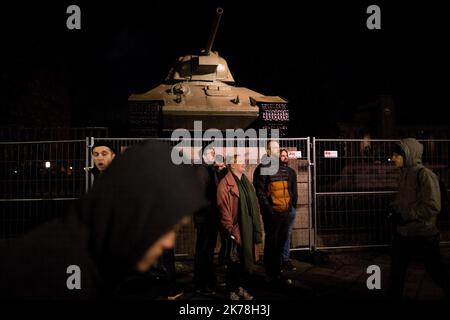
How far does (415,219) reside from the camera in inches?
154

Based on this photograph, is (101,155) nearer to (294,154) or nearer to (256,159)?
(256,159)

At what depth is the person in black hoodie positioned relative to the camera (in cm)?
114

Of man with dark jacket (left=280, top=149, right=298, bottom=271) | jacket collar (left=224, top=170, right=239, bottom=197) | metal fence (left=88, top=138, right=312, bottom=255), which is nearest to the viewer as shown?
jacket collar (left=224, top=170, right=239, bottom=197)

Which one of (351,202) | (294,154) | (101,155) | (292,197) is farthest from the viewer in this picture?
(351,202)

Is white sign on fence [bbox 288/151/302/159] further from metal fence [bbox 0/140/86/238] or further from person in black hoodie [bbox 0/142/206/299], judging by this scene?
person in black hoodie [bbox 0/142/206/299]

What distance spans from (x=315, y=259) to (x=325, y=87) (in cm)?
2315

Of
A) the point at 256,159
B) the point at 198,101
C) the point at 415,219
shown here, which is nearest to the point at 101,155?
the point at 256,159

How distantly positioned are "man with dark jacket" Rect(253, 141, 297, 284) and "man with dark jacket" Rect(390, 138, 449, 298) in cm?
187

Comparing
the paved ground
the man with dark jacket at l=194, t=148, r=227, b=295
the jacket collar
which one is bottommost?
the paved ground

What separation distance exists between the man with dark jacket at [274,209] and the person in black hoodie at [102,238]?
454 cm

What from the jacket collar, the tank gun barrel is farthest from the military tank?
the jacket collar

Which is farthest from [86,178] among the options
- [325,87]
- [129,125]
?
[325,87]

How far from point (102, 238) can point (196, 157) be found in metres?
5.81

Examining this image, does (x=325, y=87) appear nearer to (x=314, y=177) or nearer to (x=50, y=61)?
(x=50, y=61)
